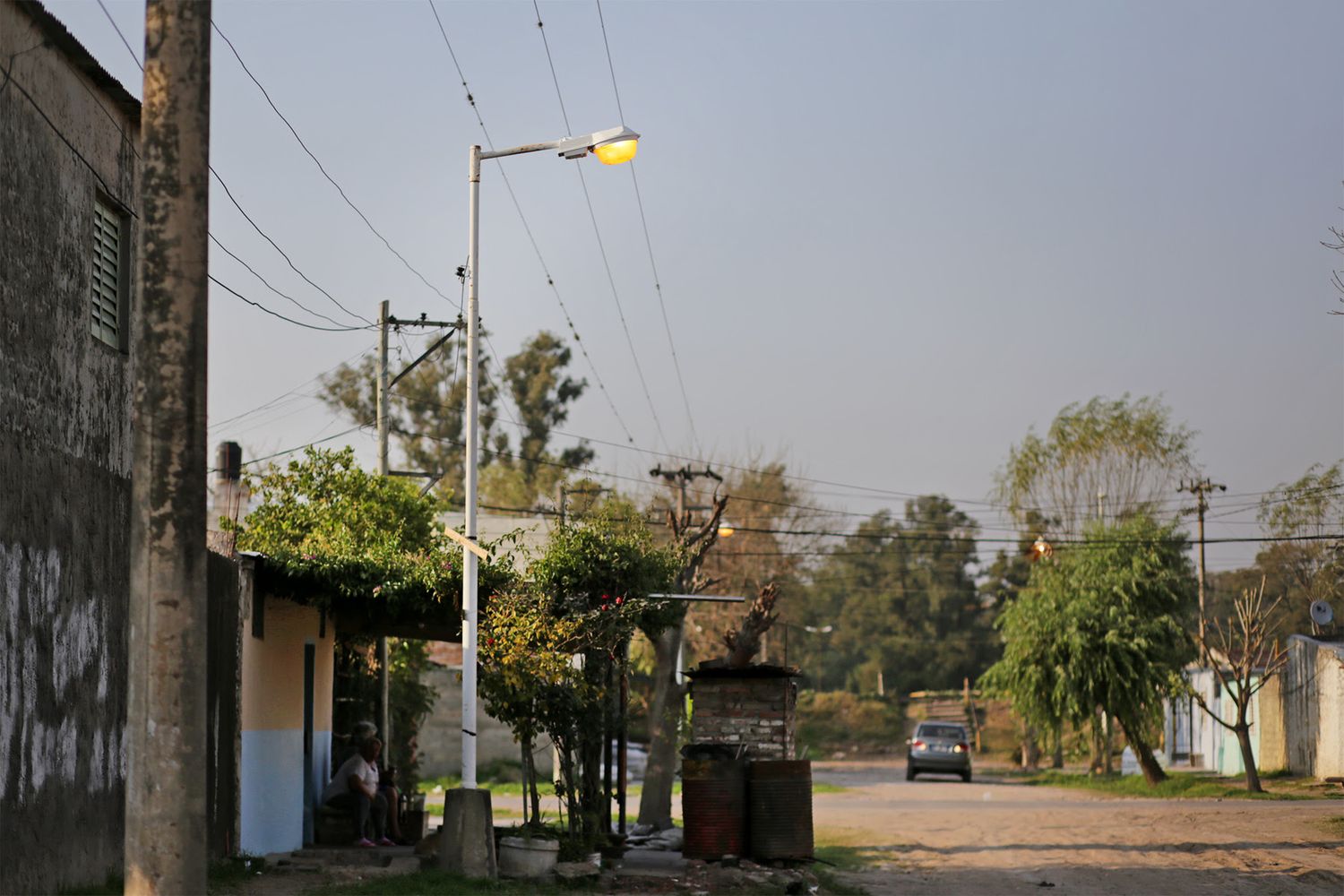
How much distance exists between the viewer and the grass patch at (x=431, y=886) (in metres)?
13.2

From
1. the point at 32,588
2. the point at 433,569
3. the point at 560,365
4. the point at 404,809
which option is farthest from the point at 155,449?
the point at 560,365

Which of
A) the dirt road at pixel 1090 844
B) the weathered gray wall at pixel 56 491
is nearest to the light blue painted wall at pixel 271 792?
the weathered gray wall at pixel 56 491

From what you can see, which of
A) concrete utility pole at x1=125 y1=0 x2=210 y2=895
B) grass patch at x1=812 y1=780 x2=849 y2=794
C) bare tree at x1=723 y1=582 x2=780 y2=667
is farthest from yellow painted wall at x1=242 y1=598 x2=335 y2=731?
grass patch at x1=812 y1=780 x2=849 y2=794

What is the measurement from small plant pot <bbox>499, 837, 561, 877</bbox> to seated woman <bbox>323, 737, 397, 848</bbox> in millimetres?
3070

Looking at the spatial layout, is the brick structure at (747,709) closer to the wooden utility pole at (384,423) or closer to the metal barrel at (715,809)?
the metal barrel at (715,809)

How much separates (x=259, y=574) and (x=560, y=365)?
54.5 metres

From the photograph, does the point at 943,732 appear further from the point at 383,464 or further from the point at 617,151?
the point at 617,151

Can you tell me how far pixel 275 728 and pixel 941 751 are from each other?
30.6m

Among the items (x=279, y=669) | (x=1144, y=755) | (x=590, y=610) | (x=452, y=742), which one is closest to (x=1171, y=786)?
(x=1144, y=755)

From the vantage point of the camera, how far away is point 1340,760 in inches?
1291

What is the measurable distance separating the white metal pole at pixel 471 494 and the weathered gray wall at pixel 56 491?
3702 mm

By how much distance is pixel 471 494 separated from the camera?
15484 mm

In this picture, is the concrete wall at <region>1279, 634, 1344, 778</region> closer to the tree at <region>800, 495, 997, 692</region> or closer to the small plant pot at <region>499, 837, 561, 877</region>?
the small plant pot at <region>499, 837, 561, 877</region>

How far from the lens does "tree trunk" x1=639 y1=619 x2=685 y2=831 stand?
79.2ft
